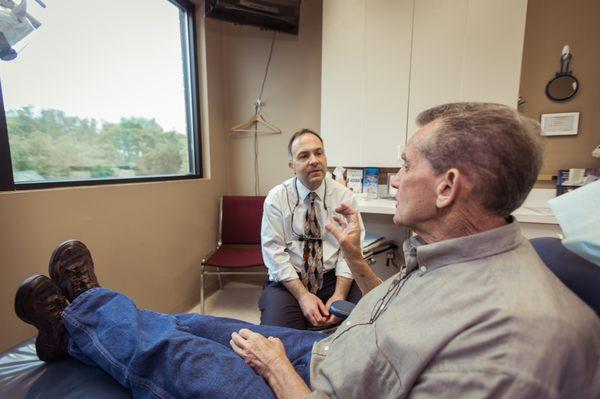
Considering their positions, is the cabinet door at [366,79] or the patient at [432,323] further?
the cabinet door at [366,79]

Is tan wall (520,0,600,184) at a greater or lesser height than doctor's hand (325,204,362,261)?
greater

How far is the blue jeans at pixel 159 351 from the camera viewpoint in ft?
2.41

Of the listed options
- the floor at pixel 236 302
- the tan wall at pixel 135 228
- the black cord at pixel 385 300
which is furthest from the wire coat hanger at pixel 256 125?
the black cord at pixel 385 300

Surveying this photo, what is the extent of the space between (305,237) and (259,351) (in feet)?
2.30

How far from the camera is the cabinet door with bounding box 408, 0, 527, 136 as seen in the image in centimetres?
172

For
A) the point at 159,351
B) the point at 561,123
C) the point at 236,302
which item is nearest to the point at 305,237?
the point at 159,351

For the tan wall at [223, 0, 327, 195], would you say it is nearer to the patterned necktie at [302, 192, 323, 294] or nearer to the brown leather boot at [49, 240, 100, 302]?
the patterned necktie at [302, 192, 323, 294]

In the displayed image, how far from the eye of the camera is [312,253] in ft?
4.82

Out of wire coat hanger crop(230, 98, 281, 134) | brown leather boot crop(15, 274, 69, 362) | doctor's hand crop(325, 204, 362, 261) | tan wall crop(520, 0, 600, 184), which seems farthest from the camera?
wire coat hanger crop(230, 98, 281, 134)

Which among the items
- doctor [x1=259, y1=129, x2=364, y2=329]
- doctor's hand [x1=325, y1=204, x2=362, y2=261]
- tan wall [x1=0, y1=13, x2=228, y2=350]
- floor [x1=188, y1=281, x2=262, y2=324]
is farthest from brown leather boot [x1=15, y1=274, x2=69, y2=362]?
floor [x1=188, y1=281, x2=262, y2=324]

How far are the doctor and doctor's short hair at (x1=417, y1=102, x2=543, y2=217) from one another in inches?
34.6

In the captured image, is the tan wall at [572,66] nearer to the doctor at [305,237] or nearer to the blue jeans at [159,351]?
the doctor at [305,237]

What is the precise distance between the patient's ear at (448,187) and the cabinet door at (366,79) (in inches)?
57.2

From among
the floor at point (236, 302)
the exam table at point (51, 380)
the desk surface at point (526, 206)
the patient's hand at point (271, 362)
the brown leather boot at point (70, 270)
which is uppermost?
the desk surface at point (526, 206)
